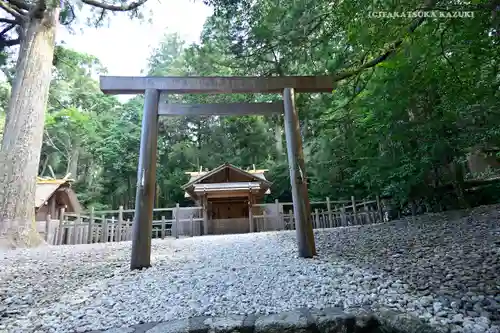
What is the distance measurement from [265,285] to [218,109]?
2.86 meters

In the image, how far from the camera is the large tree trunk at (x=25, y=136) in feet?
19.9

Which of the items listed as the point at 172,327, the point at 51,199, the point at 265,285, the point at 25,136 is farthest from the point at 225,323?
the point at 51,199

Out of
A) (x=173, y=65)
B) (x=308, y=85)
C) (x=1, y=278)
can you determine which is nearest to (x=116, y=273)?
(x=1, y=278)

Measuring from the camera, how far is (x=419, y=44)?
3963 mm

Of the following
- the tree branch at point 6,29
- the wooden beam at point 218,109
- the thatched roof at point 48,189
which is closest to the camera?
the wooden beam at point 218,109

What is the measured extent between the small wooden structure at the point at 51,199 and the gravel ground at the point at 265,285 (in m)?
7.42

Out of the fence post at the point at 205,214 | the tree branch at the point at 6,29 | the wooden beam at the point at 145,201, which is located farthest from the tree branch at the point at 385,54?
the tree branch at the point at 6,29

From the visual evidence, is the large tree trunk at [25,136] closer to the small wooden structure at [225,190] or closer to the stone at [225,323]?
the stone at [225,323]

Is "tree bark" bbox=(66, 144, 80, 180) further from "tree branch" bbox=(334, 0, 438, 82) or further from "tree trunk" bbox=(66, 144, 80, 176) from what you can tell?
"tree branch" bbox=(334, 0, 438, 82)

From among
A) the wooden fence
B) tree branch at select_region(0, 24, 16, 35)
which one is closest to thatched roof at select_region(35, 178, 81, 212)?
the wooden fence

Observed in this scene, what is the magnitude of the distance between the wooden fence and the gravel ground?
14.8 ft

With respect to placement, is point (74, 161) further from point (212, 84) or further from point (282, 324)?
point (282, 324)

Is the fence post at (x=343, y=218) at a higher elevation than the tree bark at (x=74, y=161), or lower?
lower

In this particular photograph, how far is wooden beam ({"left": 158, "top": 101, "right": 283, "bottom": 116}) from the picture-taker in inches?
175
